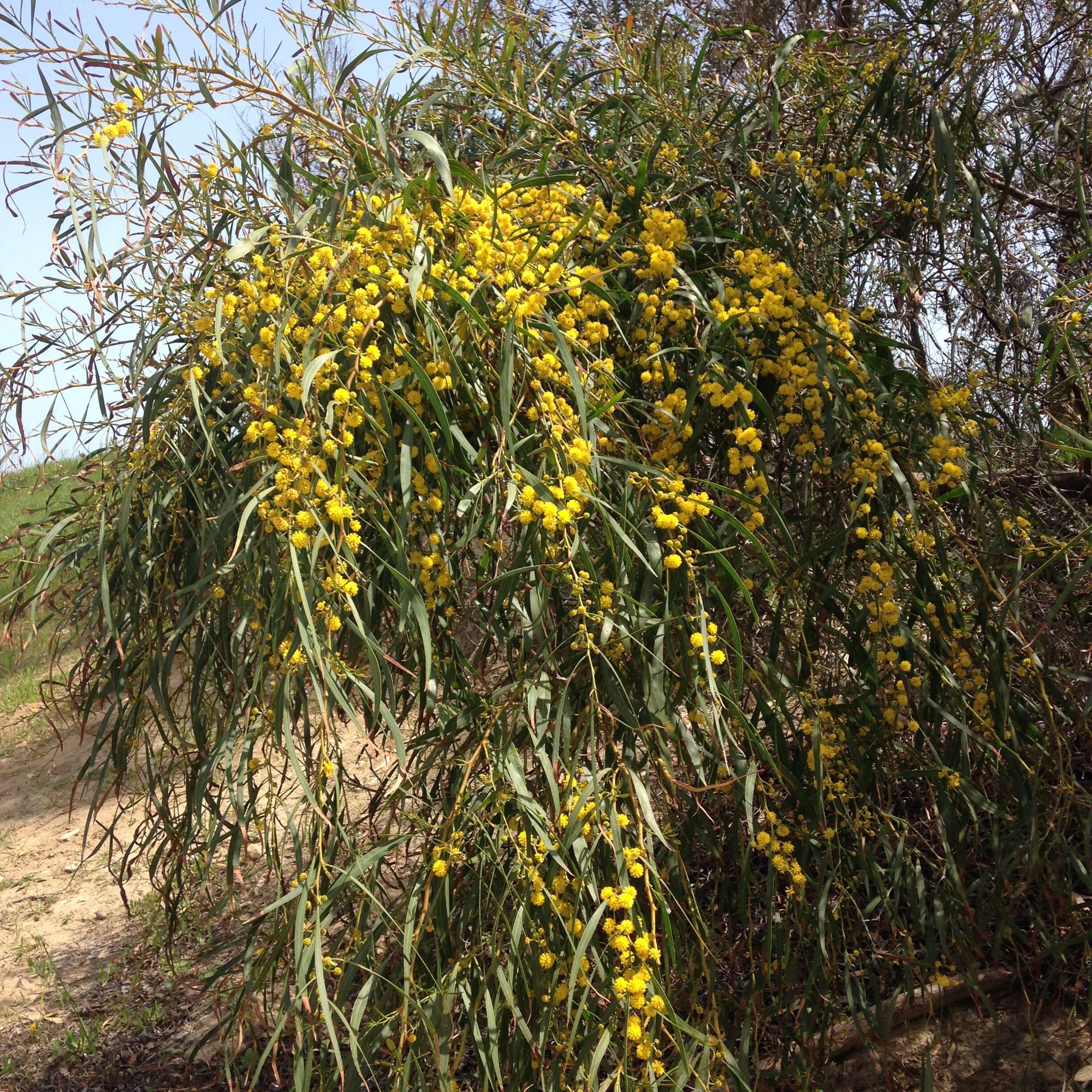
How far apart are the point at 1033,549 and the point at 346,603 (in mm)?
1153

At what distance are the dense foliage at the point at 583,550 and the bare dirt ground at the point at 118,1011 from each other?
143 mm

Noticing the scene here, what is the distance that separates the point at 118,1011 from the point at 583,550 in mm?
2576

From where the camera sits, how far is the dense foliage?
1484mm

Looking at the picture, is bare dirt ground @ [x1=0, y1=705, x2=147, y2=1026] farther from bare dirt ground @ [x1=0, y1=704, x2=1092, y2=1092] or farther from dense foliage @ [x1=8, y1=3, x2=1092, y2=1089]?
dense foliage @ [x1=8, y1=3, x2=1092, y2=1089]

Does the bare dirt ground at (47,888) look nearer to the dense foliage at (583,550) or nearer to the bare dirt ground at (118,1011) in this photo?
the bare dirt ground at (118,1011)

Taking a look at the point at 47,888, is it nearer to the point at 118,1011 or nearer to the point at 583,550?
the point at 118,1011

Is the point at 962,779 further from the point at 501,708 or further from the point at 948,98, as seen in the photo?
the point at 948,98

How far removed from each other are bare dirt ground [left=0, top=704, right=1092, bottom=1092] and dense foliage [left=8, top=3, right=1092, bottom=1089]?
0.47ft

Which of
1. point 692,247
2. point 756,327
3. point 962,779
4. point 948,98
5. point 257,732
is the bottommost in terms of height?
point 962,779

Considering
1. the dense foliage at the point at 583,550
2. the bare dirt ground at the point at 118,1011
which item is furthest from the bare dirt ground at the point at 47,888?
the dense foliage at the point at 583,550

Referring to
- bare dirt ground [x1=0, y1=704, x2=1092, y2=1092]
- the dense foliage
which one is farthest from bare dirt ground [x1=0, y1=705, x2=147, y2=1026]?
the dense foliage

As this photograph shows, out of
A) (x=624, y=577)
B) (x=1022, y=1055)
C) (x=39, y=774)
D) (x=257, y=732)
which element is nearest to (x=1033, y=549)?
(x=624, y=577)

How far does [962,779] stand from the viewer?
183 cm

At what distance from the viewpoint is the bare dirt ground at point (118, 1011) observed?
2105 mm
